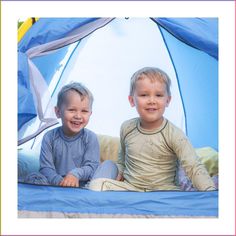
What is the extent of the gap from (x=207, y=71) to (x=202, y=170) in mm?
624

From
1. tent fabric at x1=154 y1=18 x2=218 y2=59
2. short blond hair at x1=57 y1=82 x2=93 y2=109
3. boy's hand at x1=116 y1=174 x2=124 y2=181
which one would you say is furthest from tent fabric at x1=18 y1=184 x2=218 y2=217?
tent fabric at x1=154 y1=18 x2=218 y2=59

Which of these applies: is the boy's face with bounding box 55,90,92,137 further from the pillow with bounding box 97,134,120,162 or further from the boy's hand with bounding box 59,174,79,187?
the boy's hand with bounding box 59,174,79,187

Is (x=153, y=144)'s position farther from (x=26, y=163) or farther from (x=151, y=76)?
(x=26, y=163)

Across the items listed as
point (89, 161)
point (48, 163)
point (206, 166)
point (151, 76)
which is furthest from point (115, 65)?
point (206, 166)

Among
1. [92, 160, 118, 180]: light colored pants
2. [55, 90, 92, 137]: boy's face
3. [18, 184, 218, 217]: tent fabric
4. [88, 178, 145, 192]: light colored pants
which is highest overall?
[55, 90, 92, 137]: boy's face

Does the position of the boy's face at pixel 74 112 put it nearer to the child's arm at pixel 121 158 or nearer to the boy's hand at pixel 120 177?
the child's arm at pixel 121 158

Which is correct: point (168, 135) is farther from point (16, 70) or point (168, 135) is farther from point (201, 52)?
point (16, 70)

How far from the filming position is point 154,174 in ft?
15.8

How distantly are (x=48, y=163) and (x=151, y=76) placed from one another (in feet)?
2.77

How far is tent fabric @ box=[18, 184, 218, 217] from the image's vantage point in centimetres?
471

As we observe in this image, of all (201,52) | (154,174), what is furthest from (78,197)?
(201,52)

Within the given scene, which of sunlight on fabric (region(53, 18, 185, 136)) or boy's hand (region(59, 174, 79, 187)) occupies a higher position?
sunlight on fabric (region(53, 18, 185, 136))

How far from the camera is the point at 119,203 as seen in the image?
4715 mm

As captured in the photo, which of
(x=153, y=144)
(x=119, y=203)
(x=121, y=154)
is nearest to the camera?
(x=119, y=203)
